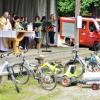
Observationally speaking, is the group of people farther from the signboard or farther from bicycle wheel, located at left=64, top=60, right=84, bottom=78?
bicycle wheel, located at left=64, top=60, right=84, bottom=78

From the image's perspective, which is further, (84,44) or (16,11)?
(84,44)

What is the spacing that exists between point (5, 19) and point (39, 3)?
178 inches

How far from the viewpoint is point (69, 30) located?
26.5 metres

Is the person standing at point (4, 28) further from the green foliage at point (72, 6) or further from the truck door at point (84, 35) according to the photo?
the green foliage at point (72, 6)

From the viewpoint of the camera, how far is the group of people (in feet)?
63.9

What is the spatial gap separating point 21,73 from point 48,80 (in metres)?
1.11

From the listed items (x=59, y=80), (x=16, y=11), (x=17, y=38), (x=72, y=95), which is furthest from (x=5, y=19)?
(x=72, y=95)

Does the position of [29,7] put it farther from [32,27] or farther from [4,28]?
[4,28]

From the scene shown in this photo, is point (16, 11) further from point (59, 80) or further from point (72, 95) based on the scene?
point (72, 95)

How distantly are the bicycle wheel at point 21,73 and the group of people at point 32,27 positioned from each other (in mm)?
5057

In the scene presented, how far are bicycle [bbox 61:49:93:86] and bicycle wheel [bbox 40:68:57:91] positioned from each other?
2.44 feet

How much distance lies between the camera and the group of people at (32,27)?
63.9 ft

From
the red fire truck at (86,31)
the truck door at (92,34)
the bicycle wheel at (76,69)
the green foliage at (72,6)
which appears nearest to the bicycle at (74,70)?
the bicycle wheel at (76,69)

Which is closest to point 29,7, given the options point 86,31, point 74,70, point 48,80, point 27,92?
point 86,31
